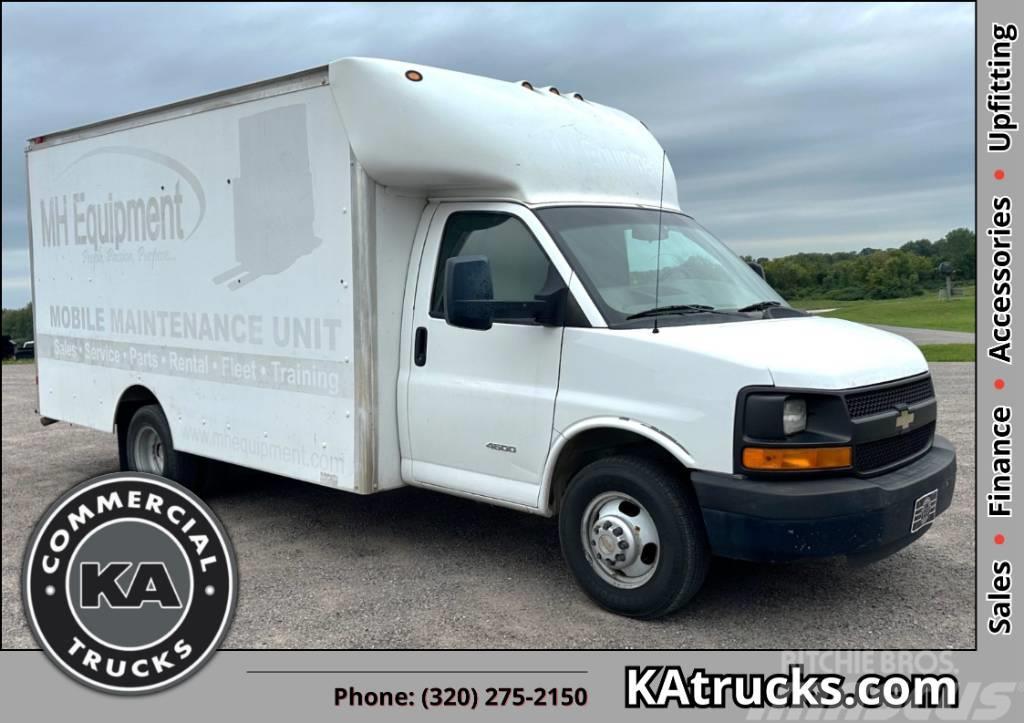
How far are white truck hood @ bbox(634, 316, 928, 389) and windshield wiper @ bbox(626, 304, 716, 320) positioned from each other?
0.16m

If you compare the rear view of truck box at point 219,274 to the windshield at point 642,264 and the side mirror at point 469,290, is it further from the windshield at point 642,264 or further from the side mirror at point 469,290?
the windshield at point 642,264

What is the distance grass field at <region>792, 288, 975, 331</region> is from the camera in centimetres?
699

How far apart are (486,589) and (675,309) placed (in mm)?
2020

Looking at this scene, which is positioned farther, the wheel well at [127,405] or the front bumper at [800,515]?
the wheel well at [127,405]

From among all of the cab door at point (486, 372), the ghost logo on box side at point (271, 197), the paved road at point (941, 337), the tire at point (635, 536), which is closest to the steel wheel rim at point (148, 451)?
the ghost logo on box side at point (271, 197)

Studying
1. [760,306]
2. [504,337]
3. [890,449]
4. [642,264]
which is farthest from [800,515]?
[504,337]

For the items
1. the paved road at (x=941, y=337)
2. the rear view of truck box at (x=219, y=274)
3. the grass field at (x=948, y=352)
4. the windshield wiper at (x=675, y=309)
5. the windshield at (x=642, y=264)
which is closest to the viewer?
the windshield wiper at (x=675, y=309)

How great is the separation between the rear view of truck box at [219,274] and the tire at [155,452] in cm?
18

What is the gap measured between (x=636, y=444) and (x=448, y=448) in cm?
126

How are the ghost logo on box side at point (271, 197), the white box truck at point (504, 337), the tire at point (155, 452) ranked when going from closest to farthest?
1. the white box truck at point (504, 337)
2. the ghost logo on box side at point (271, 197)
3. the tire at point (155, 452)

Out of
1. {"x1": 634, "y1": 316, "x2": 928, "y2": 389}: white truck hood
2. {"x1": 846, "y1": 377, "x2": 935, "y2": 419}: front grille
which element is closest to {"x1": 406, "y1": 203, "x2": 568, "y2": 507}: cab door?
{"x1": 634, "y1": 316, "x2": 928, "y2": 389}: white truck hood

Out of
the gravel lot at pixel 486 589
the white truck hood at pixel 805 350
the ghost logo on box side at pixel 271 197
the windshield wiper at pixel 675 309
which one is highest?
the ghost logo on box side at pixel 271 197

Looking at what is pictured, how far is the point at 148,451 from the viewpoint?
8.02m

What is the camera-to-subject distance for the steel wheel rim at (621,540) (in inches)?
196
